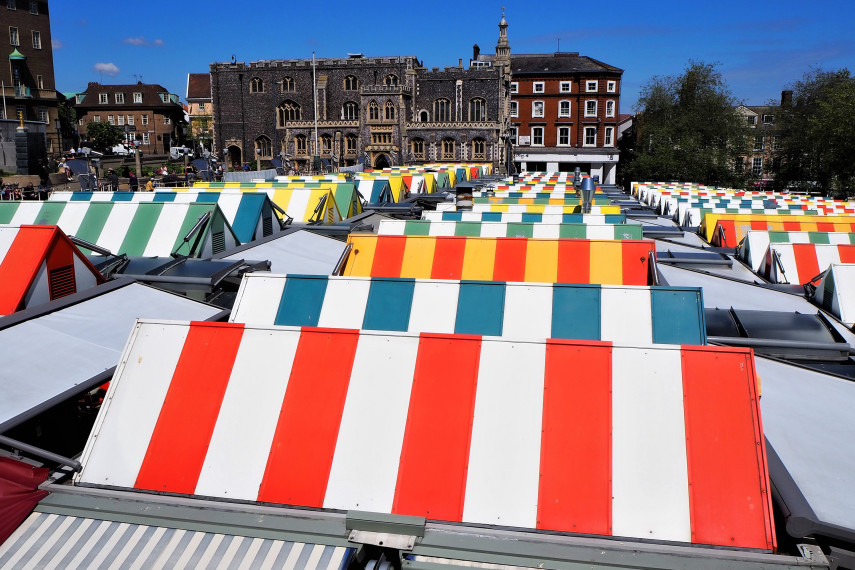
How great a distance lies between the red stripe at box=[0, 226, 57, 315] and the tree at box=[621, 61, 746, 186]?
54662 millimetres

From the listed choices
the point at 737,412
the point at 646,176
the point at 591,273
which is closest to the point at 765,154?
the point at 646,176

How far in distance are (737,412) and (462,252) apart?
5.03 meters

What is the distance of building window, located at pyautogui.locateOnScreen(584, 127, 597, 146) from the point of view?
70688mm

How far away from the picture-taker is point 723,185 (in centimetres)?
5422

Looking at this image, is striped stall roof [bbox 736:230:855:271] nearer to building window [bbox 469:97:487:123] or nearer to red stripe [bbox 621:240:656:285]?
red stripe [bbox 621:240:656:285]

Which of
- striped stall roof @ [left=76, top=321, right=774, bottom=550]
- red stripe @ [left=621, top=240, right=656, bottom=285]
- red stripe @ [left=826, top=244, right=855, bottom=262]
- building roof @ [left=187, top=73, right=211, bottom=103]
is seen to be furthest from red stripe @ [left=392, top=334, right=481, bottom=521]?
building roof @ [left=187, top=73, right=211, bottom=103]

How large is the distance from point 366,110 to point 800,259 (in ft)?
202

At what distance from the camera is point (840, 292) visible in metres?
7.94

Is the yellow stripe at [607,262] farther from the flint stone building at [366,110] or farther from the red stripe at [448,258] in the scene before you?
the flint stone building at [366,110]

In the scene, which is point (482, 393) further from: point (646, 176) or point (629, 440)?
point (646, 176)

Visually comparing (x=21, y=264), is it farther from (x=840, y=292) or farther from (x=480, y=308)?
(x=840, y=292)

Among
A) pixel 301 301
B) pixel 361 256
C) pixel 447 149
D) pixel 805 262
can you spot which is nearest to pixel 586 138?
pixel 447 149

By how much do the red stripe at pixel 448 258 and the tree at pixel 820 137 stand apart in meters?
41.7

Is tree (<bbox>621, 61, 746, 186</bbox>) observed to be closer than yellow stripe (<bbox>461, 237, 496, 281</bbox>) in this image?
No
